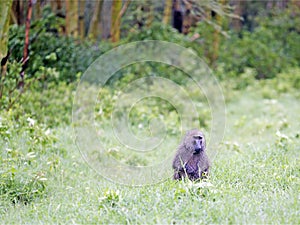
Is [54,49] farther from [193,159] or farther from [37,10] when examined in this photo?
[193,159]

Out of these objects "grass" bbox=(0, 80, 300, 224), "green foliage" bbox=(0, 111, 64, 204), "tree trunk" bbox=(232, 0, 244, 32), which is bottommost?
"green foliage" bbox=(0, 111, 64, 204)

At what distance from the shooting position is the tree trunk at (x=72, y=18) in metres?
11.7

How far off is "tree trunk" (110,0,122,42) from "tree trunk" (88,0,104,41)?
297mm

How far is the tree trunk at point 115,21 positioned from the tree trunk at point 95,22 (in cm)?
30

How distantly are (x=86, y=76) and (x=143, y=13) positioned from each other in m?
3.90

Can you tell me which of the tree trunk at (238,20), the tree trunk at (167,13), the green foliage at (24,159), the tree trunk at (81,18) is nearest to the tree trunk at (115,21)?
the tree trunk at (81,18)

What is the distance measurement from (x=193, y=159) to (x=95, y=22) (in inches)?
319

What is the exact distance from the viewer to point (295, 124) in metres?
9.71

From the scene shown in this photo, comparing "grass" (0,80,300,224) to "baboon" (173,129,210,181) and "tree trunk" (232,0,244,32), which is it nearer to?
"baboon" (173,129,210,181)

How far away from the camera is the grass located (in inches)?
155

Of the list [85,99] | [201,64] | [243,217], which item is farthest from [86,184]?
[201,64]

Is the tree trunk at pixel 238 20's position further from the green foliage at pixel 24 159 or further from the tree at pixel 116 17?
the green foliage at pixel 24 159

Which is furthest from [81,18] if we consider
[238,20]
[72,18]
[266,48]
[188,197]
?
[188,197]

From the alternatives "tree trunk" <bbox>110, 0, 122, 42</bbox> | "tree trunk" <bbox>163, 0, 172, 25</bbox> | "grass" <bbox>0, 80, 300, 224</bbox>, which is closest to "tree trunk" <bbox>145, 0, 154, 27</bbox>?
"tree trunk" <bbox>163, 0, 172, 25</bbox>
